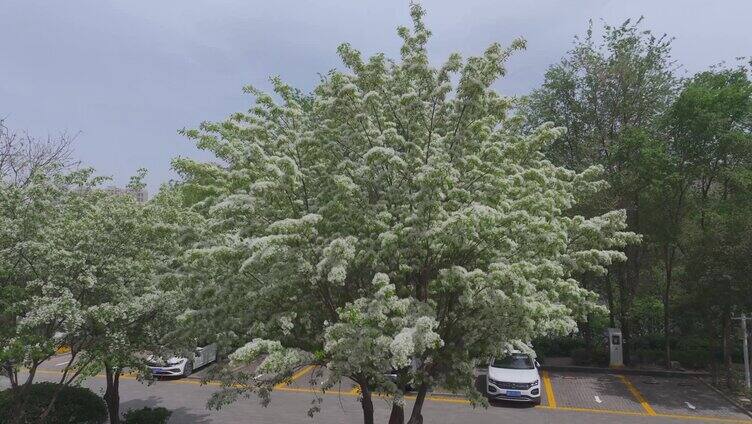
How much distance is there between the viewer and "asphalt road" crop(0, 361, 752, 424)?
51.2 feet

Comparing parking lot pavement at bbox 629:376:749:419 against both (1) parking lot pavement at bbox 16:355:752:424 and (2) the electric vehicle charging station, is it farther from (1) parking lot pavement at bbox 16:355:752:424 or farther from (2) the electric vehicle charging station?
(2) the electric vehicle charging station

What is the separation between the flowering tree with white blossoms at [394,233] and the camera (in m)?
7.50

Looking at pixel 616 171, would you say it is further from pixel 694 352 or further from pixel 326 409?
pixel 326 409

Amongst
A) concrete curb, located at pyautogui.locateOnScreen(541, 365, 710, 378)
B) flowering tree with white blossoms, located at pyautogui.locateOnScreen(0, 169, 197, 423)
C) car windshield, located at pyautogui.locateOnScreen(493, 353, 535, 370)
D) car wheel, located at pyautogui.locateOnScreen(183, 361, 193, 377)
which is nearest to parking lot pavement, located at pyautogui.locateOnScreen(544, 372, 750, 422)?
concrete curb, located at pyautogui.locateOnScreen(541, 365, 710, 378)

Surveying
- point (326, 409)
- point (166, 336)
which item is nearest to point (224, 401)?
point (166, 336)

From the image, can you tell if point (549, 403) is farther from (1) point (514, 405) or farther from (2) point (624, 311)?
(2) point (624, 311)

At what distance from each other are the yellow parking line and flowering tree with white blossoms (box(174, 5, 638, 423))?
8769mm

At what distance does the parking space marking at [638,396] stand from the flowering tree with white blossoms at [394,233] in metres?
9.38

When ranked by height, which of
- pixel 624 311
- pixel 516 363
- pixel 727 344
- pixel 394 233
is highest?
pixel 394 233

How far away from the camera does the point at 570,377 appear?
2105cm

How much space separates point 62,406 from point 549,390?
50.7 feet

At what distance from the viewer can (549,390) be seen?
61.9 ft

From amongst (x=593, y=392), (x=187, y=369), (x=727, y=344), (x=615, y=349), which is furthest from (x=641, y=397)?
(x=187, y=369)

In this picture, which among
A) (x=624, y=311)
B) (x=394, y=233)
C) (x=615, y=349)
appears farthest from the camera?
(x=624, y=311)
